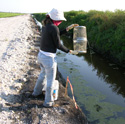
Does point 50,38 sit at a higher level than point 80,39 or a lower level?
higher

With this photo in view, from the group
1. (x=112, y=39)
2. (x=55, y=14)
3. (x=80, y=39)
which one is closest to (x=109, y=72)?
(x=112, y=39)

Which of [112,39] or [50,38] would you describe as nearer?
[50,38]

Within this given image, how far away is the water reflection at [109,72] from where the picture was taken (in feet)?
19.4

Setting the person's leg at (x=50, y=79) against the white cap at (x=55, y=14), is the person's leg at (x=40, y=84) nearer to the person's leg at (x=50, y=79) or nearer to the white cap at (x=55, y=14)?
the person's leg at (x=50, y=79)

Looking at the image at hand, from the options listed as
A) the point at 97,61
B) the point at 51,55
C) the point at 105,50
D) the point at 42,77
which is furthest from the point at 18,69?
the point at 105,50

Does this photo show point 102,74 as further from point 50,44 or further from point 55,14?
point 55,14

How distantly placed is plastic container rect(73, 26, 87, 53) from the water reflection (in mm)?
→ 2172

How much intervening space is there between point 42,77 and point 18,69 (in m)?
2.18

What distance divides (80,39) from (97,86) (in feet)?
6.89

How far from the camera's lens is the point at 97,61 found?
8.81 meters

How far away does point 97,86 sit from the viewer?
5.86m

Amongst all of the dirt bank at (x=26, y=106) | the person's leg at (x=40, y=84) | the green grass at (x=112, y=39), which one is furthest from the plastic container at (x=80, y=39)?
the green grass at (x=112, y=39)

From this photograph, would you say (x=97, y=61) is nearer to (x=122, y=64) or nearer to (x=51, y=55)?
(x=122, y=64)

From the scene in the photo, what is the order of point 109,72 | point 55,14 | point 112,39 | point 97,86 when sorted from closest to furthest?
point 55,14 < point 97,86 < point 109,72 < point 112,39
